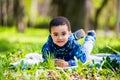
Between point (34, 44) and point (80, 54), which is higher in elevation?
point (80, 54)

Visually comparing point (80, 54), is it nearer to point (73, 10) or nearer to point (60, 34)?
point (60, 34)

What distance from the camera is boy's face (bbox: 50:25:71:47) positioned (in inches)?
259

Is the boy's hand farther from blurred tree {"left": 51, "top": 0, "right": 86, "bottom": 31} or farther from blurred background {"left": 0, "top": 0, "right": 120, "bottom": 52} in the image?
blurred tree {"left": 51, "top": 0, "right": 86, "bottom": 31}

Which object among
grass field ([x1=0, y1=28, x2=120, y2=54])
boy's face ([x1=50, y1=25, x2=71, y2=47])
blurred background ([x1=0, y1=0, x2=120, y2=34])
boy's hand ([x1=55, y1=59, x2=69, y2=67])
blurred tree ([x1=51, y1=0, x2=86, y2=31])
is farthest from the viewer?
blurred background ([x1=0, y1=0, x2=120, y2=34])

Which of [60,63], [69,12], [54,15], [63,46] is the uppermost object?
[63,46]

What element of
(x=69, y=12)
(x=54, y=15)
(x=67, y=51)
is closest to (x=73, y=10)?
(x=69, y=12)

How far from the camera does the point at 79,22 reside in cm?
1947

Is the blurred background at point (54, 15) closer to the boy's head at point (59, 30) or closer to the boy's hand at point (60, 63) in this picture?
the boy's head at point (59, 30)

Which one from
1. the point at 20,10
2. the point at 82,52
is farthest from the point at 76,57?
the point at 20,10

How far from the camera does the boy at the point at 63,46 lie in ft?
21.6

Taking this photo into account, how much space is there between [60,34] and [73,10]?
515 inches

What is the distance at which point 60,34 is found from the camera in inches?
260

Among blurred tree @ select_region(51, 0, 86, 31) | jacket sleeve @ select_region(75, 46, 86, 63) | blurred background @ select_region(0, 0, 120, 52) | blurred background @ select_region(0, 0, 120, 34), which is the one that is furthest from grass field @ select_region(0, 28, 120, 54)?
blurred background @ select_region(0, 0, 120, 34)

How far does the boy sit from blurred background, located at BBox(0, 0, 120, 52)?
3792 mm
